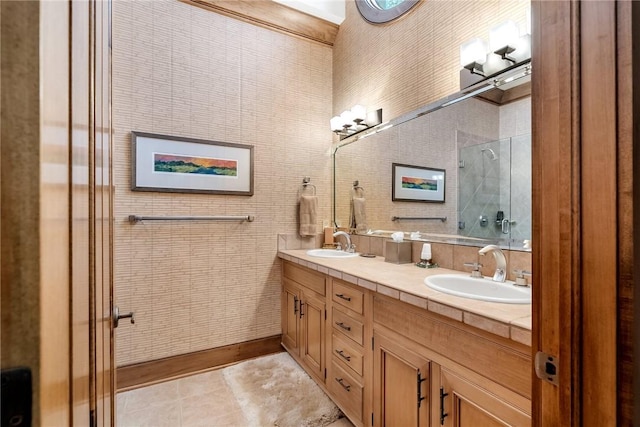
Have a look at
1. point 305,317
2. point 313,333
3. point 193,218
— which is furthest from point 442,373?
point 193,218

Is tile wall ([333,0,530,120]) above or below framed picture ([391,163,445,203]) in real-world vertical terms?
above

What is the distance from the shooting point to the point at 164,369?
2.18m

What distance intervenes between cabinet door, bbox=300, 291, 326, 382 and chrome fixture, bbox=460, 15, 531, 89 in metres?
1.57

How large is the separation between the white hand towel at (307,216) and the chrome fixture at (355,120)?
67 centimetres

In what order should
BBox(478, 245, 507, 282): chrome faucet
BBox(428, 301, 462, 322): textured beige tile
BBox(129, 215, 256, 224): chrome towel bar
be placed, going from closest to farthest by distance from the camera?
BBox(428, 301, 462, 322): textured beige tile
BBox(478, 245, 507, 282): chrome faucet
BBox(129, 215, 256, 224): chrome towel bar

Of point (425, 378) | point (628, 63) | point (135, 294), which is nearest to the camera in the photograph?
point (628, 63)

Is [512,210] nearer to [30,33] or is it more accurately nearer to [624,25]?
[624,25]

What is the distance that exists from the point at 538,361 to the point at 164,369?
7.92ft

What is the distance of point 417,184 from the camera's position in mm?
1999

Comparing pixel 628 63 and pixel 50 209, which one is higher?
pixel 628 63

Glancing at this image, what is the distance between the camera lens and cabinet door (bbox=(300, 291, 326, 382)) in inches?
75.6

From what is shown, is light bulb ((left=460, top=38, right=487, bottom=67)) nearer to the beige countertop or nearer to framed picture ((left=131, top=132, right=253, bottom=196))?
the beige countertop

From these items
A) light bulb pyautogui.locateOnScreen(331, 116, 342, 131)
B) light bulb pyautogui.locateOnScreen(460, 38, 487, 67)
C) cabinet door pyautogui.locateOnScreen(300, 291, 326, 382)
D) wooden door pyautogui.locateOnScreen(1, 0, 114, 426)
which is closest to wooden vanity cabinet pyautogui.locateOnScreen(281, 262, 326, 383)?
cabinet door pyautogui.locateOnScreen(300, 291, 326, 382)

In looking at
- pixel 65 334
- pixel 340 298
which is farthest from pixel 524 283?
→ pixel 65 334
